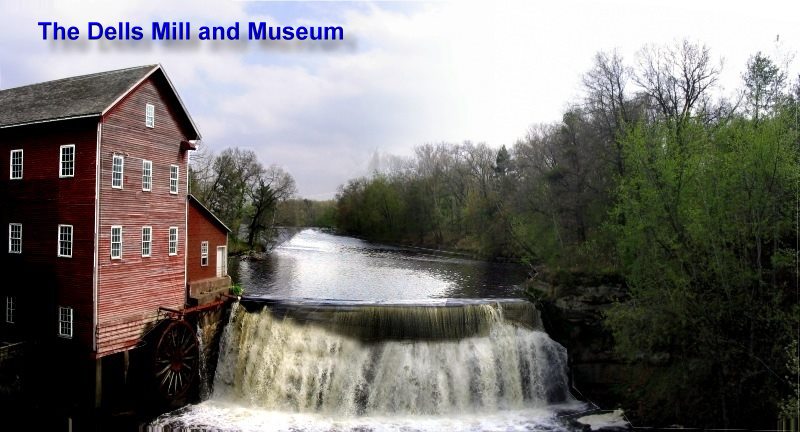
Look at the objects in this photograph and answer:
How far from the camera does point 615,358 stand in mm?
19016

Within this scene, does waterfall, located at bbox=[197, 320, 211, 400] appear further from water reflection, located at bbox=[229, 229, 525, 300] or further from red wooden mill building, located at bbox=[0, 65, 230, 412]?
water reflection, located at bbox=[229, 229, 525, 300]

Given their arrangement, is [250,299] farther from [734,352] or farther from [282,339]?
[734,352]

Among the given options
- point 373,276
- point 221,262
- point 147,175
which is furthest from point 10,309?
point 373,276

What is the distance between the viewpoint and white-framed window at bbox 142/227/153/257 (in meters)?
17.5

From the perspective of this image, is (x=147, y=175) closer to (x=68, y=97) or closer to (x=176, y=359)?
(x=68, y=97)

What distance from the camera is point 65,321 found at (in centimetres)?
1600

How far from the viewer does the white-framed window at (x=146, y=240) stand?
17516 mm

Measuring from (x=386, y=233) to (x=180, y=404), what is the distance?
55.1 metres

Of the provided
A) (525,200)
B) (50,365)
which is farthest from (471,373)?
(525,200)

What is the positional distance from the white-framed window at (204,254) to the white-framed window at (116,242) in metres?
4.60

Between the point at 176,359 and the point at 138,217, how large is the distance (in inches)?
208

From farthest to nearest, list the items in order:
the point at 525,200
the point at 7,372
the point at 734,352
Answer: the point at 525,200 → the point at 7,372 → the point at 734,352

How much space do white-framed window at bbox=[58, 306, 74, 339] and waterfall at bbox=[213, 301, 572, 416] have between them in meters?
5.17

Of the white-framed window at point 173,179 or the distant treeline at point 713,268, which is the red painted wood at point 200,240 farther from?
the distant treeline at point 713,268
